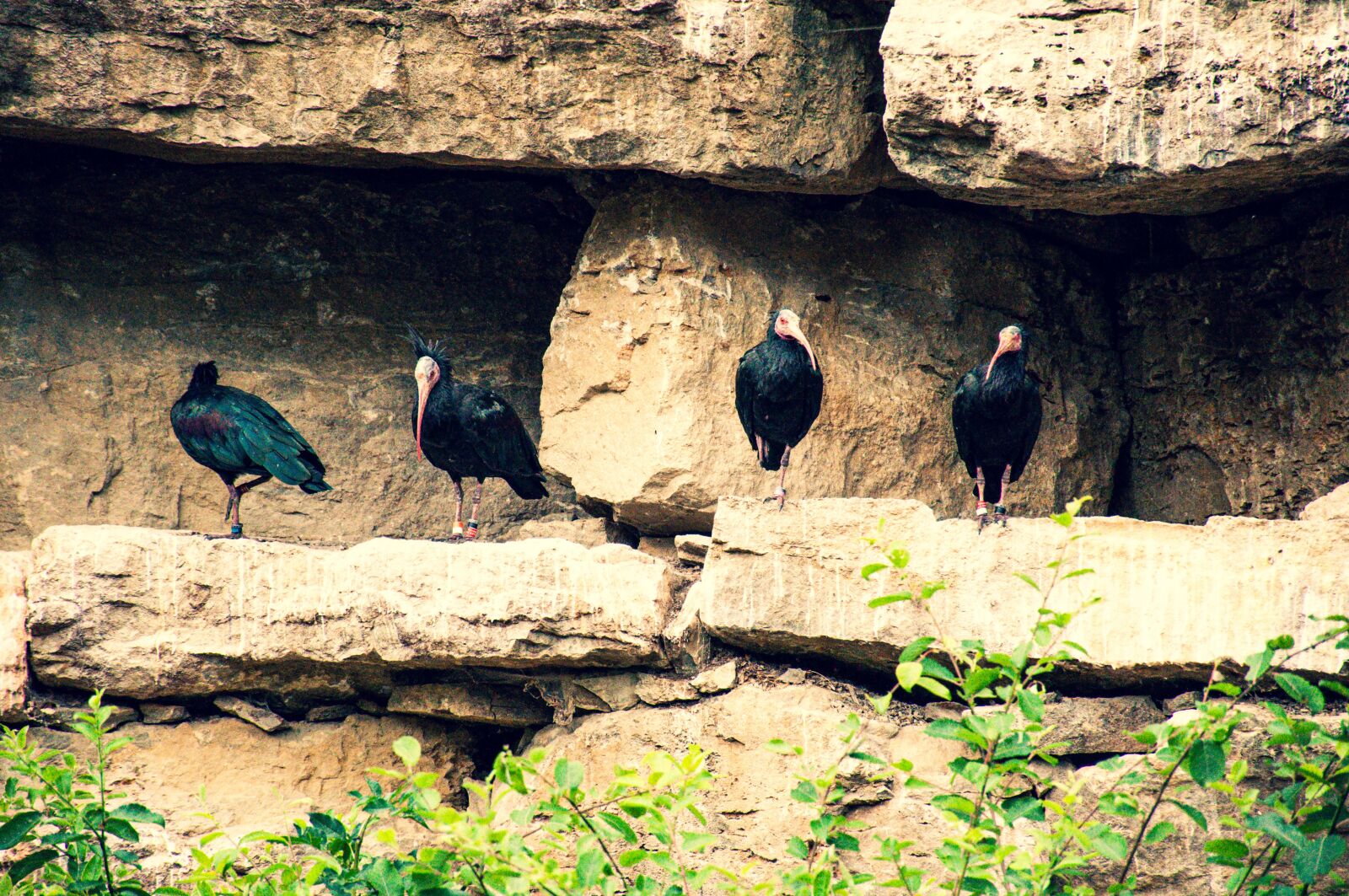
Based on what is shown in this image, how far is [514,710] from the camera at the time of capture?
6230 millimetres

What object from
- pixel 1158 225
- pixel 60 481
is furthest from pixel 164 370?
pixel 1158 225

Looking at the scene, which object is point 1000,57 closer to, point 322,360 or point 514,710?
point 514,710

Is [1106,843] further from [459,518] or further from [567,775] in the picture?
[459,518]

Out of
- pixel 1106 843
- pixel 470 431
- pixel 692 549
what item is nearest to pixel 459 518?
pixel 470 431

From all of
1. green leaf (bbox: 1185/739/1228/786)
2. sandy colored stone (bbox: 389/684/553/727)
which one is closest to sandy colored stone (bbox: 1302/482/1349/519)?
green leaf (bbox: 1185/739/1228/786)

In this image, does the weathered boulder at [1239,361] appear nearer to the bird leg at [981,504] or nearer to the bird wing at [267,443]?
the bird leg at [981,504]

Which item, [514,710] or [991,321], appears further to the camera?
[991,321]

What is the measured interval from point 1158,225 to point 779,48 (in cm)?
234

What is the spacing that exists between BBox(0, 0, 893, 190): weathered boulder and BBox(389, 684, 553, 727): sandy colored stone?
2453 millimetres

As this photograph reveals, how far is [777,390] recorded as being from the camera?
20.7 ft

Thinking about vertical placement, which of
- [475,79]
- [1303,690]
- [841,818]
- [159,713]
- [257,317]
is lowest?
[159,713]

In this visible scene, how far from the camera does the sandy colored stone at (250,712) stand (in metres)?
6.26

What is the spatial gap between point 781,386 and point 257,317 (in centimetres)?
309

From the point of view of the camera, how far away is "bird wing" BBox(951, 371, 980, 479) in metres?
→ 6.25
